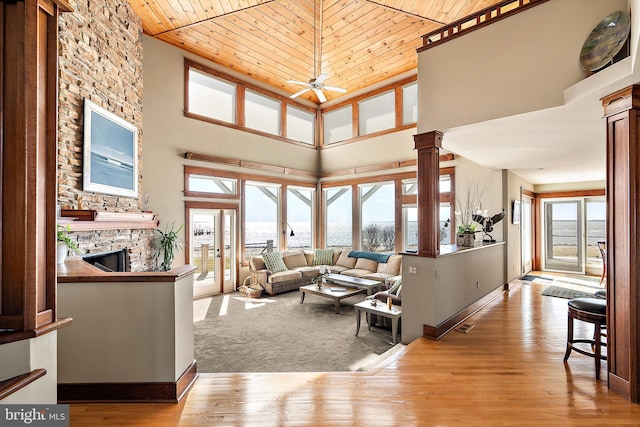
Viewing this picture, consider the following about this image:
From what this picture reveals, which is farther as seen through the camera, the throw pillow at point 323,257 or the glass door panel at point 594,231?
the throw pillow at point 323,257

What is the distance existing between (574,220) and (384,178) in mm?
5047

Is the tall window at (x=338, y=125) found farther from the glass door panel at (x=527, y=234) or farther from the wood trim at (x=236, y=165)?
the glass door panel at (x=527, y=234)

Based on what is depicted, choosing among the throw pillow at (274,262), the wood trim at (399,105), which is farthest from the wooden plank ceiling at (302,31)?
the throw pillow at (274,262)

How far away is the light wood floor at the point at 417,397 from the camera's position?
213 centimetres

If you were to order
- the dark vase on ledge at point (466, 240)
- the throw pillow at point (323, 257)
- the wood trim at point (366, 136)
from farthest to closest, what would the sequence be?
1. the throw pillow at point (323, 257)
2. the wood trim at point (366, 136)
3. the dark vase on ledge at point (466, 240)

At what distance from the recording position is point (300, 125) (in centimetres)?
893

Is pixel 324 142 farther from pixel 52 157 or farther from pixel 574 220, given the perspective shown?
pixel 52 157

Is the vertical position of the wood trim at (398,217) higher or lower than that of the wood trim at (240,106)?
lower

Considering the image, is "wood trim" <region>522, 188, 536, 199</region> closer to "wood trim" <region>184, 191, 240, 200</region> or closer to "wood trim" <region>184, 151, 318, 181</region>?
"wood trim" <region>184, 151, 318, 181</region>

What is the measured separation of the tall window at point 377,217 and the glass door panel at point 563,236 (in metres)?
4.35

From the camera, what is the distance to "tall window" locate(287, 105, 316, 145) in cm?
866

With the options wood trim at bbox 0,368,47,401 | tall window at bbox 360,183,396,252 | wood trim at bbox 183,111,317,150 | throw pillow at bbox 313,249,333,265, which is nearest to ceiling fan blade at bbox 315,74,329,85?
wood trim at bbox 183,111,317,150

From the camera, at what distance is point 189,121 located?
6.49 m

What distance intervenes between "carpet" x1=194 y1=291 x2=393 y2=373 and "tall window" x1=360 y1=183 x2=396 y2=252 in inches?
98.1
